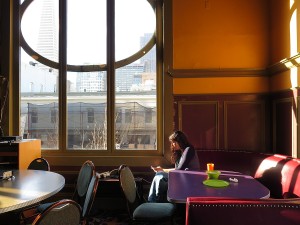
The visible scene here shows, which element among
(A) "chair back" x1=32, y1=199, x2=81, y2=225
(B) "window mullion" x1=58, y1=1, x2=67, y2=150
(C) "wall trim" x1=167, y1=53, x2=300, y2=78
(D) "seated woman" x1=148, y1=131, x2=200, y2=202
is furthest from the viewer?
(B) "window mullion" x1=58, y1=1, x2=67, y2=150

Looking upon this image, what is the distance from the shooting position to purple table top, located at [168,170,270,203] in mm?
2209

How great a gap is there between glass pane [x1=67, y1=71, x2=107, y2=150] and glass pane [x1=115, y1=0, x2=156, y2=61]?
1.92 ft

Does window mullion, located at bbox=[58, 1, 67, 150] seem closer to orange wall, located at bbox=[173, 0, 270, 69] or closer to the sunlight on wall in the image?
orange wall, located at bbox=[173, 0, 270, 69]

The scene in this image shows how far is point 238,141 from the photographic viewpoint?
424cm

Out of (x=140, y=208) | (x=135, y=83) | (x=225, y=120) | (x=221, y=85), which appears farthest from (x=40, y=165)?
(x=221, y=85)

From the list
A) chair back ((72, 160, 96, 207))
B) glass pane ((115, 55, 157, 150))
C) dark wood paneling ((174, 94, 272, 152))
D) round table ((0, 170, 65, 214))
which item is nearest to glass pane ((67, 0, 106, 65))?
glass pane ((115, 55, 157, 150))

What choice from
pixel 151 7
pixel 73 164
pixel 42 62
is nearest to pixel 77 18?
pixel 42 62

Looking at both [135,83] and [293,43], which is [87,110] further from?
[293,43]

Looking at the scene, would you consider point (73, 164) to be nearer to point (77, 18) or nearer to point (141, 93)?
point (141, 93)

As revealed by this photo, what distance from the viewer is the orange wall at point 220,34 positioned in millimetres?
4266

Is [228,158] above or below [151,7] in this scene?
below

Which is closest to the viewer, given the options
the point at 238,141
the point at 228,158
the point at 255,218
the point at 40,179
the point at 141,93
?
the point at 255,218

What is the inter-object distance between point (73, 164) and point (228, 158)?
2.45 meters

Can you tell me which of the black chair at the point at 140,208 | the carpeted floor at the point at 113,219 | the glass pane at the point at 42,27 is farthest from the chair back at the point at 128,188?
the glass pane at the point at 42,27
